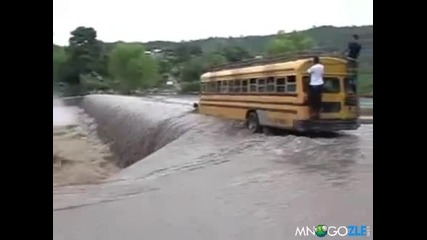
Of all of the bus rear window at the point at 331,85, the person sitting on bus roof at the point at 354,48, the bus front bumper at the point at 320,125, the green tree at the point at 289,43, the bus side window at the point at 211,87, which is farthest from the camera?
the bus front bumper at the point at 320,125

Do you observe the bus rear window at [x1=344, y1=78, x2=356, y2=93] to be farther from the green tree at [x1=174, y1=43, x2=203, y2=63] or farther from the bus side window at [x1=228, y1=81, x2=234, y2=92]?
the green tree at [x1=174, y1=43, x2=203, y2=63]

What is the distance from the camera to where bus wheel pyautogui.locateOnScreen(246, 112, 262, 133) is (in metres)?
5.95

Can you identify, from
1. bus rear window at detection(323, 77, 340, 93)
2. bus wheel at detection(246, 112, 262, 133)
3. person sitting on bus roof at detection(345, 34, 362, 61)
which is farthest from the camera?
bus wheel at detection(246, 112, 262, 133)

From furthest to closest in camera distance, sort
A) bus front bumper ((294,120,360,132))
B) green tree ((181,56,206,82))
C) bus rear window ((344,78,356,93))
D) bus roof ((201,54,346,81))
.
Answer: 1. bus front bumper ((294,120,360,132))
2. bus rear window ((344,78,356,93))
3. bus roof ((201,54,346,81))
4. green tree ((181,56,206,82))

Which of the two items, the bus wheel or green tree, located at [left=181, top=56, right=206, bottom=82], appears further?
the bus wheel

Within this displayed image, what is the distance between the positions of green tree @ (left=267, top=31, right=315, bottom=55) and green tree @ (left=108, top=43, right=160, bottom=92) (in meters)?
0.81

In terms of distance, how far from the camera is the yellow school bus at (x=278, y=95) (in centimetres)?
486

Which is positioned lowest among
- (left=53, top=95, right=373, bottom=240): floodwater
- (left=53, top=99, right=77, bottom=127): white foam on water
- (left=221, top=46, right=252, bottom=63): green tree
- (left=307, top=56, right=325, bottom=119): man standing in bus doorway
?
(left=53, top=95, right=373, bottom=240): floodwater

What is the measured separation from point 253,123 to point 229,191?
2.26 meters

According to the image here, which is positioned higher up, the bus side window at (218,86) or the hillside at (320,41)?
the hillside at (320,41)

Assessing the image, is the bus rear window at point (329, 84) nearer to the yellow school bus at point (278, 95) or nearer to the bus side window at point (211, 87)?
the yellow school bus at point (278, 95)

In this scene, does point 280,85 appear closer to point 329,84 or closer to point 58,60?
point 329,84


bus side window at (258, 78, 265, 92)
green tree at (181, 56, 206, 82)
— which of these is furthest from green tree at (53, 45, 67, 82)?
bus side window at (258, 78, 265, 92)

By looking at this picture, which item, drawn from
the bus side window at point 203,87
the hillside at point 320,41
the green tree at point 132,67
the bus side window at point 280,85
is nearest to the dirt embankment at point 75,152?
the green tree at point 132,67
